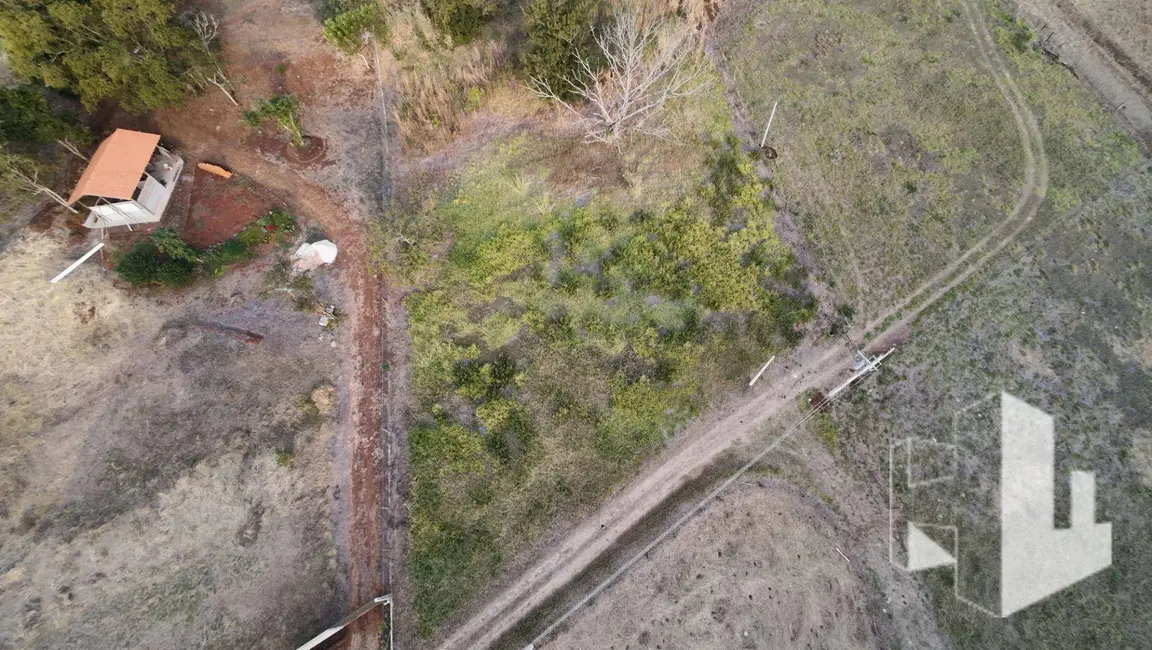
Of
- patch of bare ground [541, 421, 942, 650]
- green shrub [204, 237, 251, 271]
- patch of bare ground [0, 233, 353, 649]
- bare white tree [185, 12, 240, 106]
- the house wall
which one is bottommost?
patch of bare ground [541, 421, 942, 650]

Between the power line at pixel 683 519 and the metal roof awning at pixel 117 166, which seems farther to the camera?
the metal roof awning at pixel 117 166

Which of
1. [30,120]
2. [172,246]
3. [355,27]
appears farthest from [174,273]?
[355,27]

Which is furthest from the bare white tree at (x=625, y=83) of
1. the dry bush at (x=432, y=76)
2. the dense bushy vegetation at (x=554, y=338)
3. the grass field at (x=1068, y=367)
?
the grass field at (x=1068, y=367)

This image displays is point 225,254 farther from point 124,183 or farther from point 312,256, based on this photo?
point 124,183

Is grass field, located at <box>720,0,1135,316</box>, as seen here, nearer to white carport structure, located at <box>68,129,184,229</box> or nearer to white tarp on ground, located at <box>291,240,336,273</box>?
white tarp on ground, located at <box>291,240,336,273</box>

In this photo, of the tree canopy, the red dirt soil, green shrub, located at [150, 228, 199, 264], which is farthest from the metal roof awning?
the red dirt soil

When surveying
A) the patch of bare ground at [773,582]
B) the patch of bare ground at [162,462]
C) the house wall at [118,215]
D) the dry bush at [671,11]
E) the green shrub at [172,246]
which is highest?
the dry bush at [671,11]
